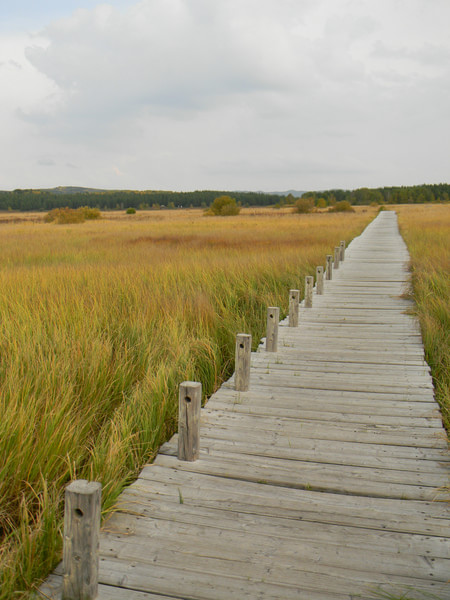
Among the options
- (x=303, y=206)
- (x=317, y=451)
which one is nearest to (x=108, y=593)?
(x=317, y=451)

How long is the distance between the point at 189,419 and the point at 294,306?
13.7 feet

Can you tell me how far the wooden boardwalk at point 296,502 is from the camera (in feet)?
7.21

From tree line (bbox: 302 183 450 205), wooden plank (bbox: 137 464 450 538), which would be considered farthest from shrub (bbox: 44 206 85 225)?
tree line (bbox: 302 183 450 205)

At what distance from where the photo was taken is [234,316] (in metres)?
7.07

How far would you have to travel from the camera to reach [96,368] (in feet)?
13.4

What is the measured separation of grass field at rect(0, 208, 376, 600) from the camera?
258 centimetres

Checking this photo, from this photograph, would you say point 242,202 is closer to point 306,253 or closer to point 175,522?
point 306,253

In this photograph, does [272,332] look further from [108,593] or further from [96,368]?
[108,593]

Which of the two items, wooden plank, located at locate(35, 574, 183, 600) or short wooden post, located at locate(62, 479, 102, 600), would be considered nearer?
short wooden post, located at locate(62, 479, 102, 600)

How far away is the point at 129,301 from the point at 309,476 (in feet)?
14.2

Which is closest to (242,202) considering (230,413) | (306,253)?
(306,253)

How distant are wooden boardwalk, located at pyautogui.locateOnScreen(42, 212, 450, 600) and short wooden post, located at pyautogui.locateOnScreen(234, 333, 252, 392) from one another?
110 mm

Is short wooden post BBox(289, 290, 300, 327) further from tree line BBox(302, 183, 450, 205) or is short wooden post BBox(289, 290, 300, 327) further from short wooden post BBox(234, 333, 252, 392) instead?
tree line BBox(302, 183, 450, 205)

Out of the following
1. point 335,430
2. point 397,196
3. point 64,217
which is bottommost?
point 335,430
